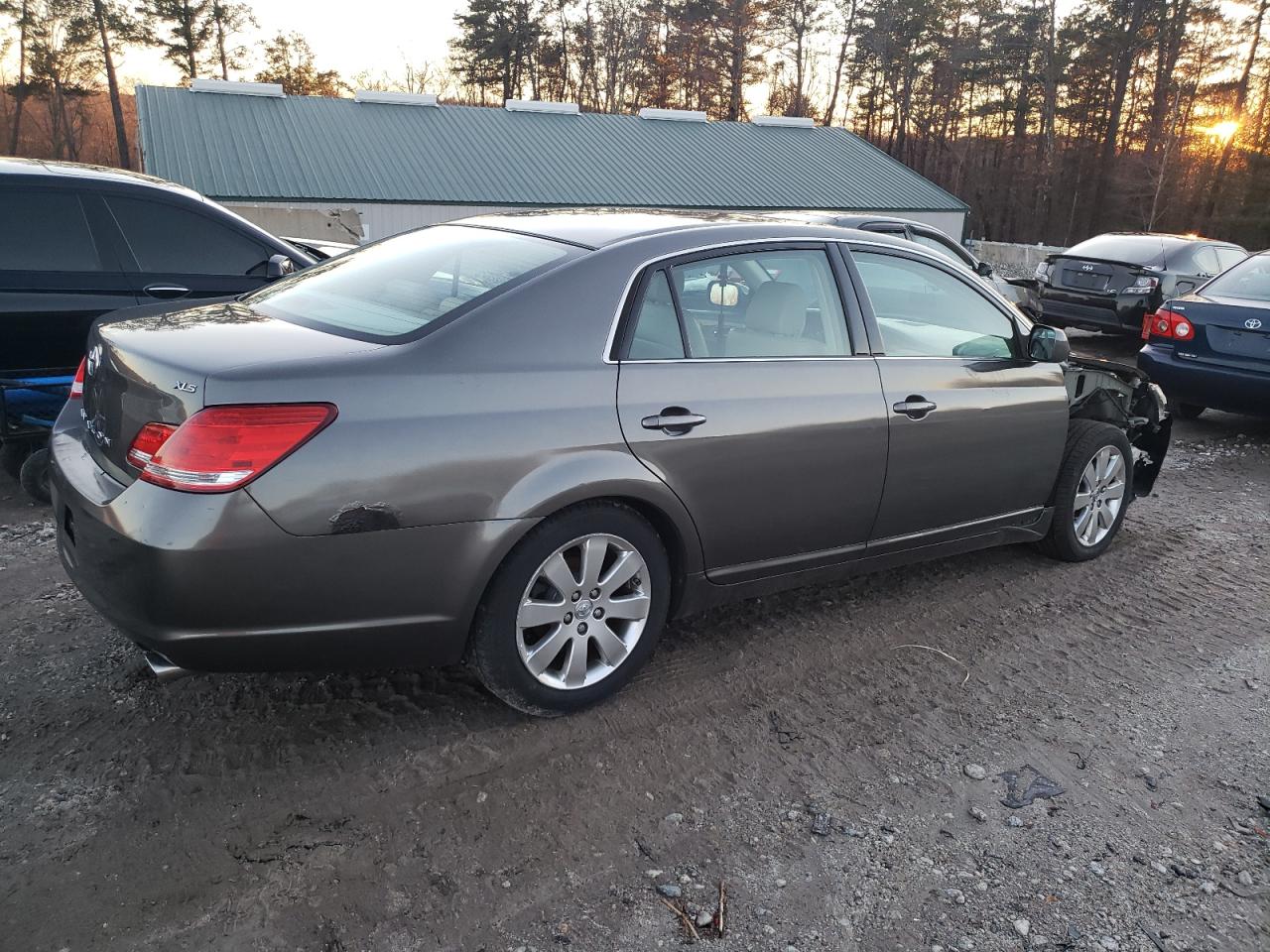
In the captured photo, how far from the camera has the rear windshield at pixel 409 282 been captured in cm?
301

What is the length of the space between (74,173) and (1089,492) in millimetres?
5942

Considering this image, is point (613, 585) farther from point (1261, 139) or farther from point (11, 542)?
point (1261, 139)

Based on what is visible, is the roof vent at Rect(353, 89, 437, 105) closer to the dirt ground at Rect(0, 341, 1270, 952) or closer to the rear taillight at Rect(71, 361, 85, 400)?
the dirt ground at Rect(0, 341, 1270, 952)

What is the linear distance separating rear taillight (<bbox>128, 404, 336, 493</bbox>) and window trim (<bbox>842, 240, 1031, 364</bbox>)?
224 cm

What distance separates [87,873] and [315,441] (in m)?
1.23

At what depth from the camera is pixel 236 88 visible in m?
26.6

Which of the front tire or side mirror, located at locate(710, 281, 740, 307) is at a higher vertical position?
side mirror, located at locate(710, 281, 740, 307)

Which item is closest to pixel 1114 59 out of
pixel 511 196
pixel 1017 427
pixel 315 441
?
pixel 511 196

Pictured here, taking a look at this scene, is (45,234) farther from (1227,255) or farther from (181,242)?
(1227,255)

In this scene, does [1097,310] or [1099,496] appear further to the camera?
[1097,310]

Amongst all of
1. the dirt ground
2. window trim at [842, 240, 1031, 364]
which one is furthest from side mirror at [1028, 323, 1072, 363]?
the dirt ground

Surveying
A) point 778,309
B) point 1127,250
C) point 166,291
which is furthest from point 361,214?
point 778,309

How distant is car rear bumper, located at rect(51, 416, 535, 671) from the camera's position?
2.46 m

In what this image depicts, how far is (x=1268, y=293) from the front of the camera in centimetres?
754
